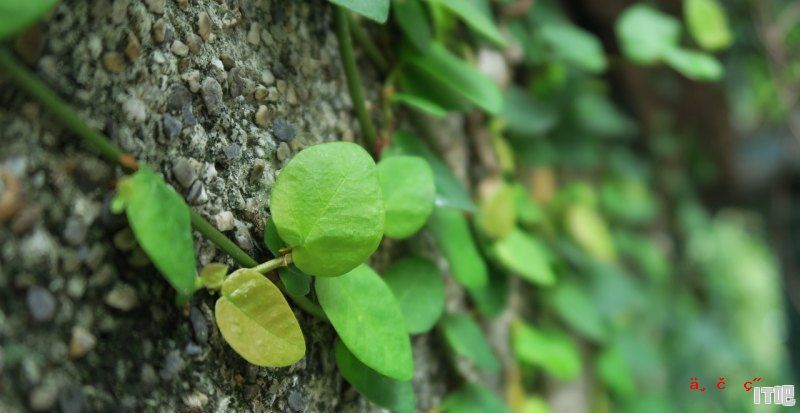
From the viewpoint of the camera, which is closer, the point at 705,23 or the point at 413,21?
the point at 413,21

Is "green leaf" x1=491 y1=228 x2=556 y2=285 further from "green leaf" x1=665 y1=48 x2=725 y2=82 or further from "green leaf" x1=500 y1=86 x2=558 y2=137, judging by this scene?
"green leaf" x1=665 y1=48 x2=725 y2=82

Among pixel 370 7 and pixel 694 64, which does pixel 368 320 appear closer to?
pixel 370 7

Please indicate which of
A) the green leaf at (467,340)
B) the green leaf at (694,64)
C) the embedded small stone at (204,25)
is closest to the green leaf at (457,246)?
the green leaf at (467,340)

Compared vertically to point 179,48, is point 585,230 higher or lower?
lower

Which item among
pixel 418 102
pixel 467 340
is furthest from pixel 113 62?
pixel 467 340

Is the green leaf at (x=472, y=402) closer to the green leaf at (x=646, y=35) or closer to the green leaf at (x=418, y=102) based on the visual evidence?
the green leaf at (x=418, y=102)
